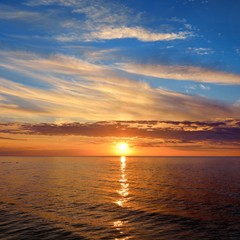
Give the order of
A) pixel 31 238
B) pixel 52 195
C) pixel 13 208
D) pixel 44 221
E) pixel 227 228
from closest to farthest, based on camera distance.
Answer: pixel 31 238, pixel 227 228, pixel 44 221, pixel 13 208, pixel 52 195

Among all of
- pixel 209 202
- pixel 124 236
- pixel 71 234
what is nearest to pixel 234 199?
pixel 209 202

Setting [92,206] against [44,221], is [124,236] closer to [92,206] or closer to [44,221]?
[44,221]

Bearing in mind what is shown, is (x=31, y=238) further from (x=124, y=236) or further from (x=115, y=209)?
(x=115, y=209)

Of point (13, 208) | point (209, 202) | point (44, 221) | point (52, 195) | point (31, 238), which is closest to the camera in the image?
point (31, 238)

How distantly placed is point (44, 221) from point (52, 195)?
19815 mm

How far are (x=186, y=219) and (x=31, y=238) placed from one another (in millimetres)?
18492

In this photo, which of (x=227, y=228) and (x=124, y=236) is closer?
(x=124, y=236)

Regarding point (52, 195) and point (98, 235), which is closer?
point (98, 235)

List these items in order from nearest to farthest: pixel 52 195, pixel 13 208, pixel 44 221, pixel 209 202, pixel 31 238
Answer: pixel 31 238
pixel 44 221
pixel 13 208
pixel 209 202
pixel 52 195

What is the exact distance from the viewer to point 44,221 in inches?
1326

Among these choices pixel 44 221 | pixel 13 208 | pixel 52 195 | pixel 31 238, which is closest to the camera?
pixel 31 238

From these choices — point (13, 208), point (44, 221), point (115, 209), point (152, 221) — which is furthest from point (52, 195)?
point (152, 221)

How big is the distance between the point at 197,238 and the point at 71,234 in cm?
1239

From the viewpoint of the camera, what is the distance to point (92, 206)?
42844mm
